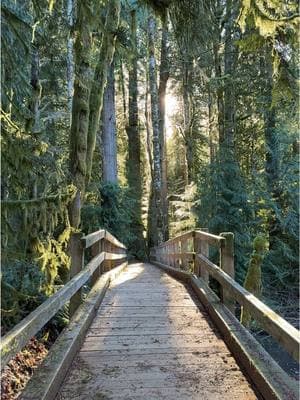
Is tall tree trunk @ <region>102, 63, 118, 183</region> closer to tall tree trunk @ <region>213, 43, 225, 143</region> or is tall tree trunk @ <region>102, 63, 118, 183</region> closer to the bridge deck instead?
tall tree trunk @ <region>213, 43, 225, 143</region>

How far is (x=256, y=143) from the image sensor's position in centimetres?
2116

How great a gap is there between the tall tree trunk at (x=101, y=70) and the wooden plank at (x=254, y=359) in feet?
12.2

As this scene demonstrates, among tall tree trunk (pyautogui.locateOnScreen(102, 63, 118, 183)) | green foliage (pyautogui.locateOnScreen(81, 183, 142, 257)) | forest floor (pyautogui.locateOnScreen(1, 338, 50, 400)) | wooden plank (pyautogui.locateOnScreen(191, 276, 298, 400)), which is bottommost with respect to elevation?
forest floor (pyautogui.locateOnScreen(1, 338, 50, 400))

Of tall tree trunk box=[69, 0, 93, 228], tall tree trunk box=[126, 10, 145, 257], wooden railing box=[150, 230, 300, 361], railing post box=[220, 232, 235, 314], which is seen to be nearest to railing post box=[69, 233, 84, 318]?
wooden railing box=[150, 230, 300, 361]

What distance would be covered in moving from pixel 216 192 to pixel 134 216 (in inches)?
377

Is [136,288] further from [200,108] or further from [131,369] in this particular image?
[200,108]

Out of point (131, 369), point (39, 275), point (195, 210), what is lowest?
point (131, 369)

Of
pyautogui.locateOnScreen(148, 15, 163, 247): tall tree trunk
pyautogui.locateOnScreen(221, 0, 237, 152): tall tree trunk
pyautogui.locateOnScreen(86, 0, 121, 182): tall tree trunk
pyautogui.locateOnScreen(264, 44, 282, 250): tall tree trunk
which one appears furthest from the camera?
pyautogui.locateOnScreen(148, 15, 163, 247): tall tree trunk

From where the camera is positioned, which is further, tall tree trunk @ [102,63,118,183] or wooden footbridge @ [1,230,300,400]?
tall tree trunk @ [102,63,118,183]

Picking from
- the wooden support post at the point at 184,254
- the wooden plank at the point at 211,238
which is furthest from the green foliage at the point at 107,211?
the wooden plank at the point at 211,238

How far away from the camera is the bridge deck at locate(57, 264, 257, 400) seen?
3311 millimetres

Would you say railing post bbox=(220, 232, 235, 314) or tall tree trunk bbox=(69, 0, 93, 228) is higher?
tall tree trunk bbox=(69, 0, 93, 228)

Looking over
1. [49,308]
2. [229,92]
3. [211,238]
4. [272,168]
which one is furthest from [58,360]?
[229,92]

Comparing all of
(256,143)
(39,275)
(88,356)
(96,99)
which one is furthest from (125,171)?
(88,356)
